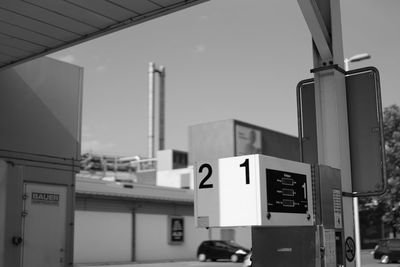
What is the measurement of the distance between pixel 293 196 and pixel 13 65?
19.0 feet

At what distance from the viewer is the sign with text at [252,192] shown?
4.31 metres

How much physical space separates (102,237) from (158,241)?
5.19 metres

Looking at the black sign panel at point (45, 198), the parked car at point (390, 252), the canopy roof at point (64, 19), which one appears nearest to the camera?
the canopy roof at point (64, 19)

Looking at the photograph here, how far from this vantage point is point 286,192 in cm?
453

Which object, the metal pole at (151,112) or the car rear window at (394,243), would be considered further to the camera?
the metal pole at (151,112)

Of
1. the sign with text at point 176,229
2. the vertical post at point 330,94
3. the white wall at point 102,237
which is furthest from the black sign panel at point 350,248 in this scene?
the sign with text at point 176,229

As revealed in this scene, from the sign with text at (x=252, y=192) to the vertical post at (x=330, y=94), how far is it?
2.13 feet

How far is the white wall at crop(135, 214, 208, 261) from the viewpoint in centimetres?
3862

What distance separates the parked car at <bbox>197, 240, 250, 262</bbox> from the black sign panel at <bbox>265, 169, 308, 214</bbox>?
33308 millimetres

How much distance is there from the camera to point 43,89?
988 centimetres

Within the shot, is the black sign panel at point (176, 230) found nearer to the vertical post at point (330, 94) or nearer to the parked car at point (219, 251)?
the parked car at point (219, 251)

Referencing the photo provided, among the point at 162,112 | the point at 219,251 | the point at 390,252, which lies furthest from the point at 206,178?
the point at 162,112

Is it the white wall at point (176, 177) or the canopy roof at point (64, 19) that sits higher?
the white wall at point (176, 177)

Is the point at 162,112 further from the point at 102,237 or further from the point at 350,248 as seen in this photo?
the point at 350,248
